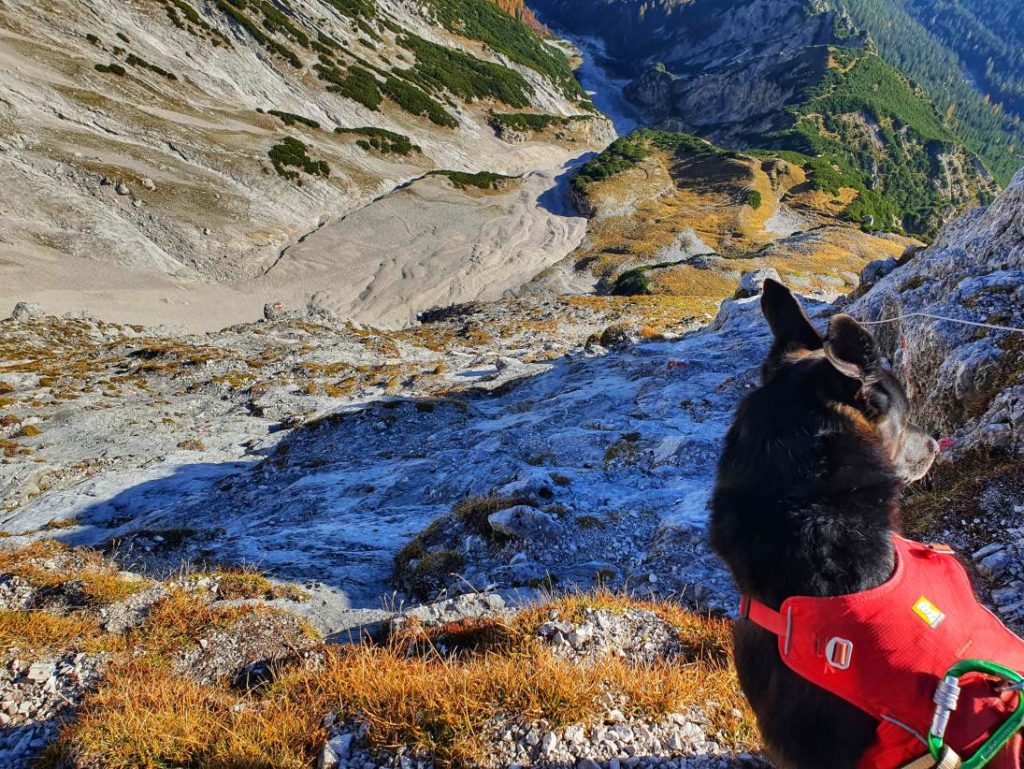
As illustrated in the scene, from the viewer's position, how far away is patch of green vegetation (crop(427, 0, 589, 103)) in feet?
331

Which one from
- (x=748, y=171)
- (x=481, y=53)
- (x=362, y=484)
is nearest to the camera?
(x=362, y=484)

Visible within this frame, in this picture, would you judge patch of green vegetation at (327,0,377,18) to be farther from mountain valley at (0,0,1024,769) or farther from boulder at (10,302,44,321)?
boulder at (10,302,44,321)

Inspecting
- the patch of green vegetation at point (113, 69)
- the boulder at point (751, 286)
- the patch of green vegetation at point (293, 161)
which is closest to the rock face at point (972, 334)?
the boulder at point (751, 286)

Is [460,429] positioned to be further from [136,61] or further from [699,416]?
[136,61]

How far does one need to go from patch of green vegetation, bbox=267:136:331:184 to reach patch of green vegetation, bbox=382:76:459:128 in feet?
73.0

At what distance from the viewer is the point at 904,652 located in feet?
6.60

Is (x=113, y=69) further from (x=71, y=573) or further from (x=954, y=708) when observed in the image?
(x=954, y=708)

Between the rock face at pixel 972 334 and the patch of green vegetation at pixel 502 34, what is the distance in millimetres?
110742

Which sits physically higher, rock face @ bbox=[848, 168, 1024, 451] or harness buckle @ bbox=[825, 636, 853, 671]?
rock face @ bbox=[848, 168, 1024, 451]

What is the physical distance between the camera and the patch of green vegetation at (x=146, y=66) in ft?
152

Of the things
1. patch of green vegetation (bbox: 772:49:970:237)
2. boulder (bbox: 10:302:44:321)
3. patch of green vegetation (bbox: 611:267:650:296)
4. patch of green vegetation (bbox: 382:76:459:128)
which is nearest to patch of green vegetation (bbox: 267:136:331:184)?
patch of green vegetation (bbox: 382:76:459:128)

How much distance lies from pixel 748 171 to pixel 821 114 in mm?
62037

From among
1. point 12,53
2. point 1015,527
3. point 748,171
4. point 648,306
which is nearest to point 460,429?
point 1015,527

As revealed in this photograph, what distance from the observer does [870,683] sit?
2.02 meters
